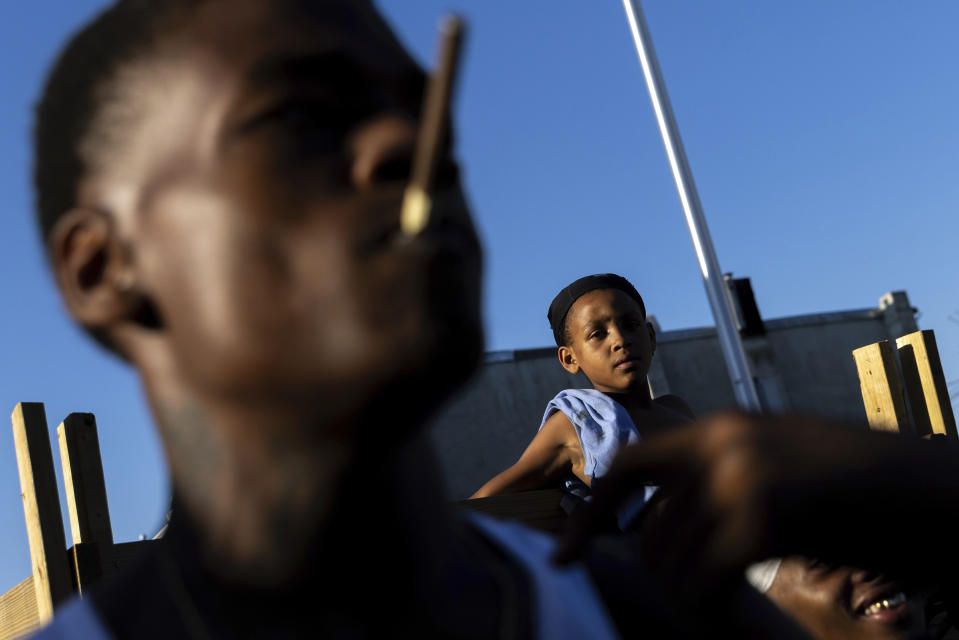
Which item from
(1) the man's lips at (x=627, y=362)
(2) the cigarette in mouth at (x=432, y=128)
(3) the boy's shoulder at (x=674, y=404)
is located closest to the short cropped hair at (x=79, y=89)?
(2) the cigarette in mouth at (x=432, y=128)

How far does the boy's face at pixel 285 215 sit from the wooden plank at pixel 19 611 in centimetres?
195

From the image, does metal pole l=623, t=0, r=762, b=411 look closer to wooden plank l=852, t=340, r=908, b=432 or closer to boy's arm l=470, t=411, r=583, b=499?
wooden plank l=852, t=340, r=908, b=432

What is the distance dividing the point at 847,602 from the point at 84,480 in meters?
2.10

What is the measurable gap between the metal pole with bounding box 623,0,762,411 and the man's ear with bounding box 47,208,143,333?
8565mm

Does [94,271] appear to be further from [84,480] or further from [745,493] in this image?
[84,480]

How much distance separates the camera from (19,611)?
2.57 metres

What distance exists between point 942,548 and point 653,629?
0.27 metres

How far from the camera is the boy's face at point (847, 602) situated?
2.35 meters

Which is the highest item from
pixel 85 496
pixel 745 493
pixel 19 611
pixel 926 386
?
pixel 85 496

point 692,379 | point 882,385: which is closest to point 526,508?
point 882,385

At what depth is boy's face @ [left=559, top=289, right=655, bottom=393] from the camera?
3596 millimetres

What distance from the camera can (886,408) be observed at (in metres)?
4.71

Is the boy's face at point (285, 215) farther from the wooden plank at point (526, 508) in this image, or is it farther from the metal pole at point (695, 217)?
the metal pole at point (695, 217)

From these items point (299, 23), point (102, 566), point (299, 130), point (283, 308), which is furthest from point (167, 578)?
point (102, 566)
